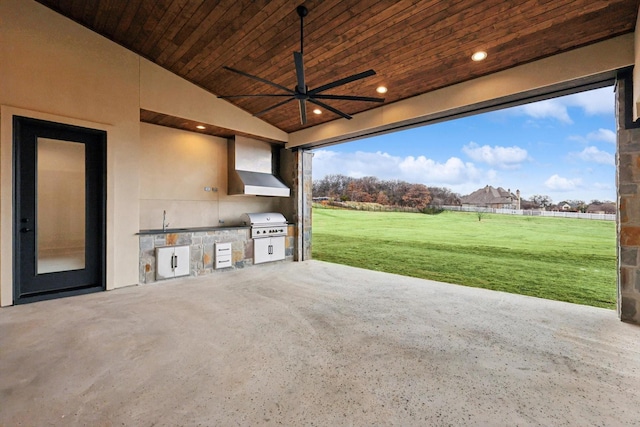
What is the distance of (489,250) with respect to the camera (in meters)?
5.18

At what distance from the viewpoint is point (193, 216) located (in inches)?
223

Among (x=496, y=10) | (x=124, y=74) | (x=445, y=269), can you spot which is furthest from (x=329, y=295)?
(x=124, y=74)

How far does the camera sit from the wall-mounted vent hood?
5.79 metres

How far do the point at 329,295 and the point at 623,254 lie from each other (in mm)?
3306

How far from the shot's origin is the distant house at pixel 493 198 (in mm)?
4824

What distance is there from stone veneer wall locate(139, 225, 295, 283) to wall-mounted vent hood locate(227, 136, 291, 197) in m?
0.86

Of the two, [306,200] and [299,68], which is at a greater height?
[299,68]

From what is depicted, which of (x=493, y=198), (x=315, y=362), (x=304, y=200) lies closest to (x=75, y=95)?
(x=304, y=200)

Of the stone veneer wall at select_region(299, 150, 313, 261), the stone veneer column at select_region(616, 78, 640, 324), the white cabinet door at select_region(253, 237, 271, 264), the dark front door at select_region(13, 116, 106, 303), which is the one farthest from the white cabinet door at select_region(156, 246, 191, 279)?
the stone veneer column at select_region(616, 78, 640, 324)

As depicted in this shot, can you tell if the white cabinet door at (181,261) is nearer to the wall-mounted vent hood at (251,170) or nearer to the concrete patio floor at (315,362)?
the concrete patio floor at (315,362)

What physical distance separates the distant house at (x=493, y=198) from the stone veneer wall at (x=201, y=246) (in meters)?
3.87

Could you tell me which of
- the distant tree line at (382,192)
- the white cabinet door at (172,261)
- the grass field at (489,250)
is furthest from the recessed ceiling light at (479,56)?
the white cabinet door at (172,261)

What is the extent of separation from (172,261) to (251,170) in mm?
2426

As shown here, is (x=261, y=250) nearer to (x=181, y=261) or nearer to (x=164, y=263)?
(x=181, y=261)
